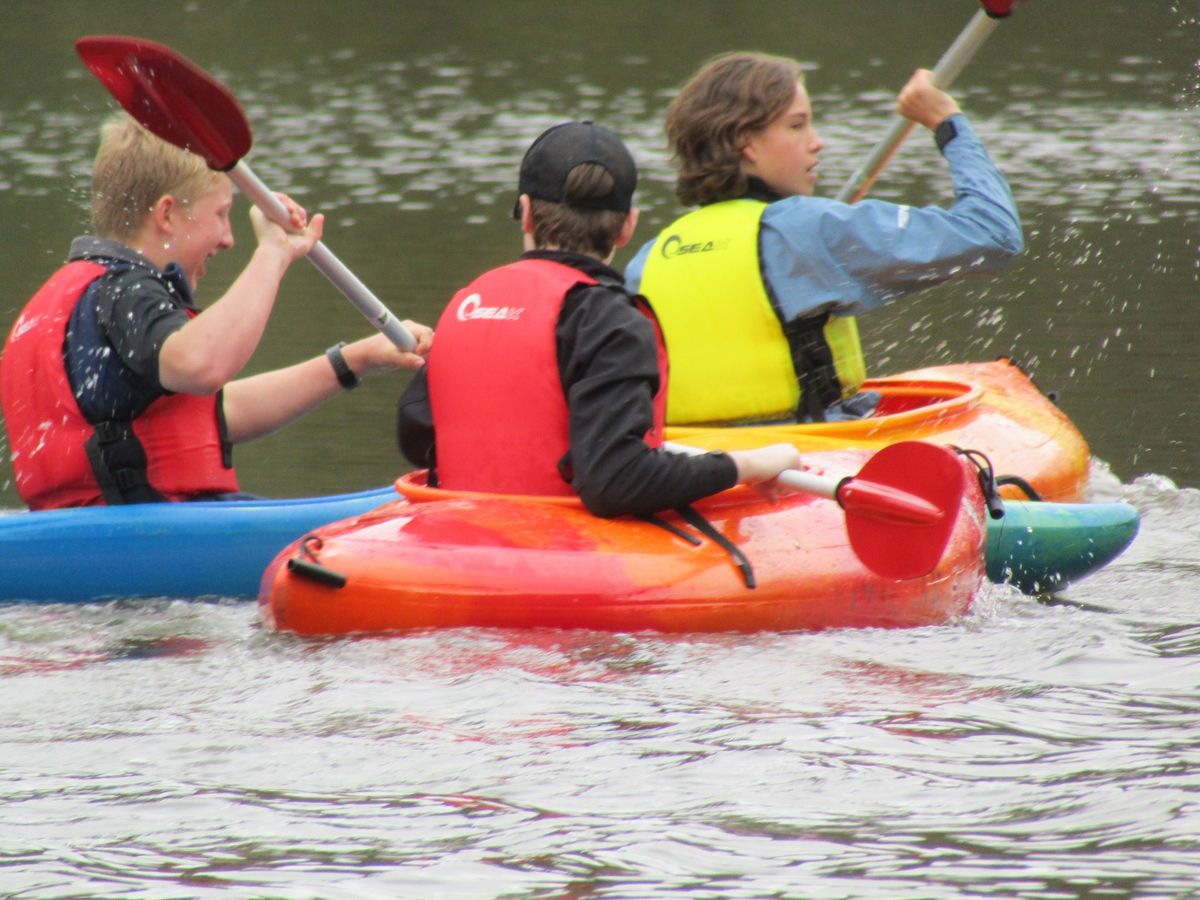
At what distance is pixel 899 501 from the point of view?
3.75m

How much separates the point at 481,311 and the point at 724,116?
109 centimetres

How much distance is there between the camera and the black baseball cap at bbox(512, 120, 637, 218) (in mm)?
3641

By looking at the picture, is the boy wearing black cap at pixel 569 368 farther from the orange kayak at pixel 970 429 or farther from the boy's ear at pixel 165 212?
the boy's ear at pixel 165 212

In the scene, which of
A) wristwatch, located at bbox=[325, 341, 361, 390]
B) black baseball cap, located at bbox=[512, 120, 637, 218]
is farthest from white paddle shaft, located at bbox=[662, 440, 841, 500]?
wristwatch, located at bbox=[325, 341, 361, 390]

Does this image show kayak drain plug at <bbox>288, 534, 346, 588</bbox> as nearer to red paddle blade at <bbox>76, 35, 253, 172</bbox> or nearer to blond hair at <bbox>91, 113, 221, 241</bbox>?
red paddle blade at <bbox>76, 35, 253, 172</bbox>

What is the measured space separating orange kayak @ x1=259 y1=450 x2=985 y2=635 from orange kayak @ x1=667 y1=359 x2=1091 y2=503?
0.48 meters

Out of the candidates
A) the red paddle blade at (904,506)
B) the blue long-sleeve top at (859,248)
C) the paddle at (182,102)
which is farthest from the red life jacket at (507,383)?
the blue long-sleeve top at (859,248)

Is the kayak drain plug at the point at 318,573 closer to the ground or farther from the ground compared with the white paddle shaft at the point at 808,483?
closer to the ground

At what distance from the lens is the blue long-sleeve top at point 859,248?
4.33 metres

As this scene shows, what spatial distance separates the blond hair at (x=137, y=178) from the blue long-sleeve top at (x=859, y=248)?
132cm

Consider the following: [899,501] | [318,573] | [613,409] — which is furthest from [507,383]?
[899,501]

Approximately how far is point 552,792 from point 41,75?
13.2 metres

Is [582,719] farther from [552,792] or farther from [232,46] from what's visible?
[232,46]

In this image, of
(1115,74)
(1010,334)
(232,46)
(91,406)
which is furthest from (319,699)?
(232,46)
